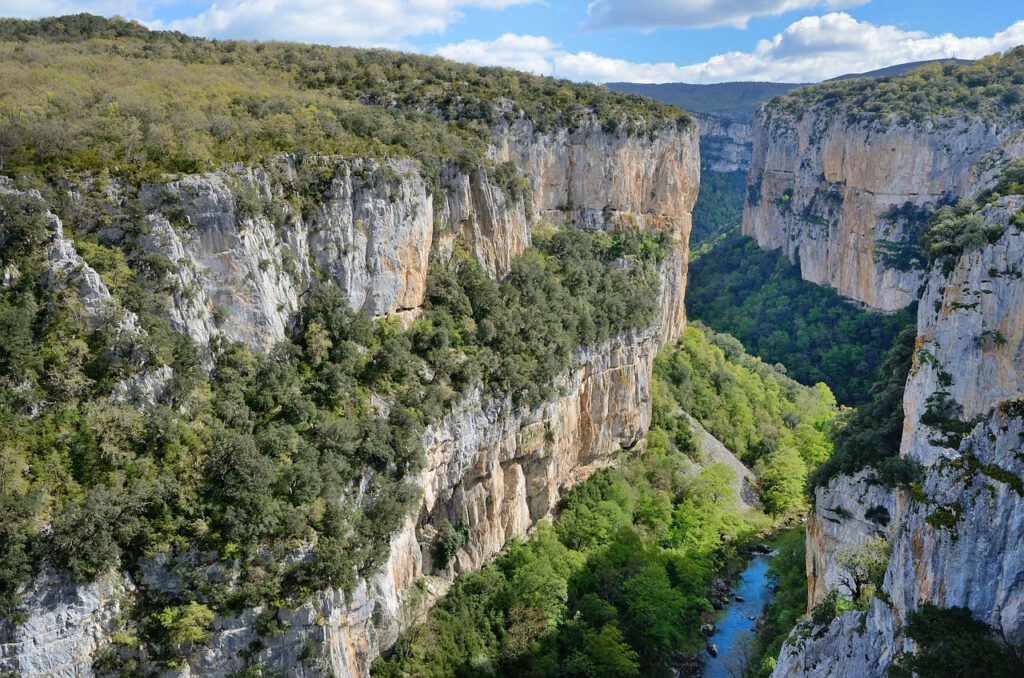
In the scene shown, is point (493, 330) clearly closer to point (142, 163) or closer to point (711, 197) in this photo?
point (142, 163)

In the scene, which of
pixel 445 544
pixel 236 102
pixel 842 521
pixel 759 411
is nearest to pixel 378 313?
pixel 445 544

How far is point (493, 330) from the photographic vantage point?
35.3 m

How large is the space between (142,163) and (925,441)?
105 ft

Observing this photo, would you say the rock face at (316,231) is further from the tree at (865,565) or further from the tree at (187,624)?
the tree at (865,565)

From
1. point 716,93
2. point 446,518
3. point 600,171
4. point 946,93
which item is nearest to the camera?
point 446,518

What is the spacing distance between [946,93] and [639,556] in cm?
5509

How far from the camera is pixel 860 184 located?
70.1 meters

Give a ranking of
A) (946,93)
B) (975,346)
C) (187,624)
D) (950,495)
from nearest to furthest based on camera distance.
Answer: (950,495), (187,624), (975,346), (946,93)

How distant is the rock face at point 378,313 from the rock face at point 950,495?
14.6 m

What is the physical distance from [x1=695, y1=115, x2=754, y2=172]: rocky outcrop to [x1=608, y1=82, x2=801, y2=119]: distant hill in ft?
92.5

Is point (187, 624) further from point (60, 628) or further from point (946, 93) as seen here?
point (946, 93)

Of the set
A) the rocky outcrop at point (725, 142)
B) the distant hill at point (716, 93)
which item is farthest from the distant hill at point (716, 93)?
the rocky outcrop at point (725, 142)

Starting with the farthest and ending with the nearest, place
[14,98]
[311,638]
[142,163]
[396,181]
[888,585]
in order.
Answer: [396,181] < [14,98] < [142,163] < [311,638] < [888,585]

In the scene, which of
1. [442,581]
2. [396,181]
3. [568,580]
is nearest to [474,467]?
[442,581]
